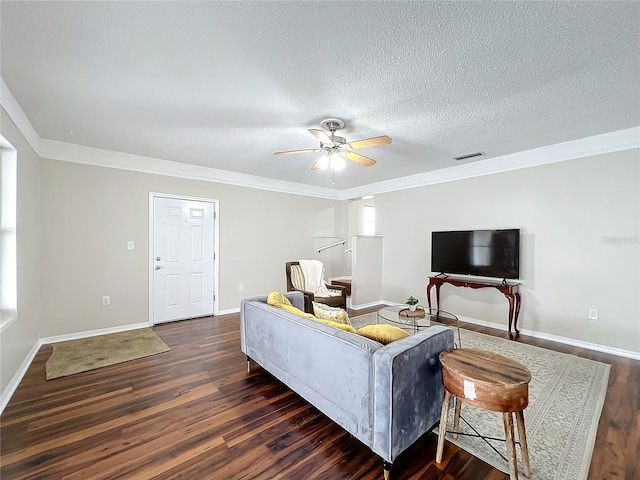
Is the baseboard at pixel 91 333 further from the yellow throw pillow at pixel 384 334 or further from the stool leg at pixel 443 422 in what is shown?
the stool leg at pixel 443 422

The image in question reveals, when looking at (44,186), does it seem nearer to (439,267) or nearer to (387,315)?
(387,315)

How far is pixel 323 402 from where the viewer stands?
189cm

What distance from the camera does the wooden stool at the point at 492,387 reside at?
141 centimetres

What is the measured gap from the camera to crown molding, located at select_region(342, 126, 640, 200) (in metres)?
3.20

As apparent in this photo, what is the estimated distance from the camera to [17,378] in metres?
2.54

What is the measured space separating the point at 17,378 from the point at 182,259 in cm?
229

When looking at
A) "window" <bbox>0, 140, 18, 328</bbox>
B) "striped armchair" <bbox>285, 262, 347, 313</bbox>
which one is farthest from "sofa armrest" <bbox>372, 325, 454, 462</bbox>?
"window" <bbox>0, 140, 18, 328</bbox>

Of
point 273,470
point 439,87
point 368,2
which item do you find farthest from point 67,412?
point 439,87

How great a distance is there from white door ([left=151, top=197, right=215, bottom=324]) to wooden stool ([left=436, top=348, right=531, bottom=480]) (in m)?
4.09

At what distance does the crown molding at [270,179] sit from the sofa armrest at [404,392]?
135 inches

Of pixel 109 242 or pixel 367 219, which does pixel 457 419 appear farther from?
pixel 367 219

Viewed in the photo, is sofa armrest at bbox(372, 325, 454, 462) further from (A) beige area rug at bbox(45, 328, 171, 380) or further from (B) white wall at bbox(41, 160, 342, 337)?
(B) white wall at bbox(41, 160, 342, 337)

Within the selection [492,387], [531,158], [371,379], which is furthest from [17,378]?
[531,158]

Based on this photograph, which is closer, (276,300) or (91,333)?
(276,300)
